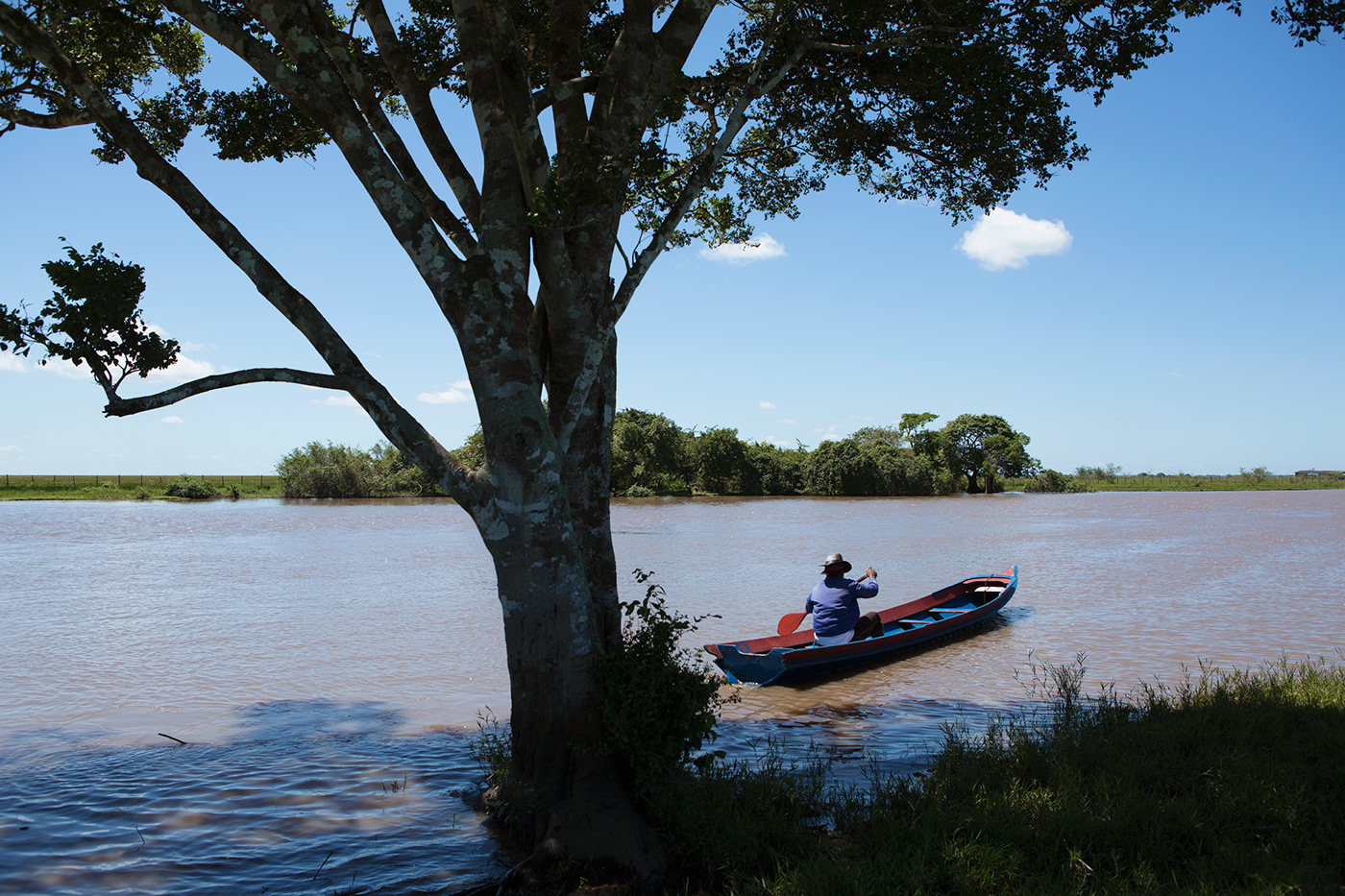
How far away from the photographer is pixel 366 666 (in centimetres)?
1129

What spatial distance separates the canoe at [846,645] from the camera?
32.4ft

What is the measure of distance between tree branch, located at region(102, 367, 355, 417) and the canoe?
617 cm

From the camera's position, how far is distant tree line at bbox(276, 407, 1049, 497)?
5744cm

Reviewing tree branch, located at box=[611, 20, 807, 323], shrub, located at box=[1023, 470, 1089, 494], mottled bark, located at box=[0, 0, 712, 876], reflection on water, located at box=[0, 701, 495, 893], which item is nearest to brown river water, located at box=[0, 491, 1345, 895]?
reflection on water, located at box=[0, 701, 495, 893]

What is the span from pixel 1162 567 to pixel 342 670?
64.8 ft

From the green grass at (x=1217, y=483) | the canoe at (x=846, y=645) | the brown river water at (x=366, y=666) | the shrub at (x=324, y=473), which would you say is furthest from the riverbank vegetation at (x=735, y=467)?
the canoe at (x=846, y=645)

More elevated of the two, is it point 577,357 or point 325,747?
point 577,357

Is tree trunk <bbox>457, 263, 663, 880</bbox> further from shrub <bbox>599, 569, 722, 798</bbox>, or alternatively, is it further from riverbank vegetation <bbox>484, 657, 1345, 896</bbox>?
riverbank vegetation <bbox>484, 657, 1345, 896</bbox>

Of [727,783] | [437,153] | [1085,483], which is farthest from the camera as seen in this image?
[1085,483]


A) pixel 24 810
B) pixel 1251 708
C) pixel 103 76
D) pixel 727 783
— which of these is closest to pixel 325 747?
pixel 24 810

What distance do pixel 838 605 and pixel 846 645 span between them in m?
0.51

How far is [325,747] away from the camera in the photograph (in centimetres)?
768

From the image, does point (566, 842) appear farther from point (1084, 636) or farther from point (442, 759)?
point (1084, 636)

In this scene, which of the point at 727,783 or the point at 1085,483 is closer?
the point at 727,783
